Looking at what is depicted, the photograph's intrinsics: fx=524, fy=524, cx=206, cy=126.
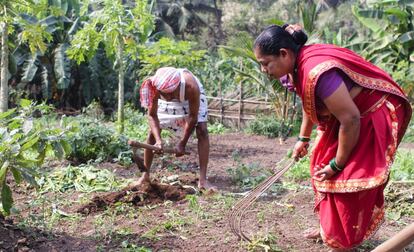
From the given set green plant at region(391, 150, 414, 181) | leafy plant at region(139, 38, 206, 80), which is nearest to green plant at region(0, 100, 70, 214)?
green plant at region(391, 150, 414, 181)

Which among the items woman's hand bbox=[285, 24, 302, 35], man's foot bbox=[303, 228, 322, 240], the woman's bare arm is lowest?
man's foot bbox=[303, 228, 322, 240]

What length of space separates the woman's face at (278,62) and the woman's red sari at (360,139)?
0.06m

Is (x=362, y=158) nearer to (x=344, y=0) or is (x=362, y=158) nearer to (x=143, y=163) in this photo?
(x=143, y=163)

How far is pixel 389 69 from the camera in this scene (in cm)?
1229

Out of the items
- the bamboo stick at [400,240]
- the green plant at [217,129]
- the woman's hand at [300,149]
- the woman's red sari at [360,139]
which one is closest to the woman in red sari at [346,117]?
the woman's red sari at [360,139]

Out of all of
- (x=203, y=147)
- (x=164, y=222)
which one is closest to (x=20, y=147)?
(x=164, y=222)

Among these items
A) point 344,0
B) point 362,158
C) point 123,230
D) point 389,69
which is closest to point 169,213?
point 123,230

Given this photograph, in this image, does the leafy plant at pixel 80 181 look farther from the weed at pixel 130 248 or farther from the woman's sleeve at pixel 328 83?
the woman's sleeve at pixel 328 83

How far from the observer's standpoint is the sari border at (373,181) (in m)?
2.81

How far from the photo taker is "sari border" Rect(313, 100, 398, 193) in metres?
2.81

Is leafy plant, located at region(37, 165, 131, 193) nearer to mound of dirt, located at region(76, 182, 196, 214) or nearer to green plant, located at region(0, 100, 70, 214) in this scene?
mound of dirt, located at region(76, 182, 196, 214)

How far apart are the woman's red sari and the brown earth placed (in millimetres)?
644

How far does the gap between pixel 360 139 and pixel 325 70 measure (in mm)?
475

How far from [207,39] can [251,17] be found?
2705mm
